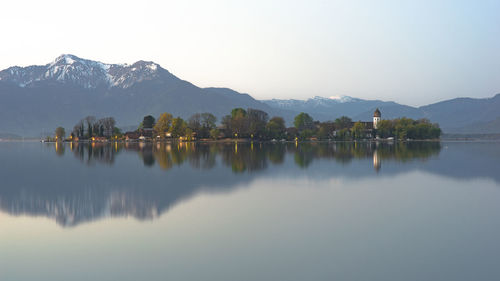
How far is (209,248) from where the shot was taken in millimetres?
14508

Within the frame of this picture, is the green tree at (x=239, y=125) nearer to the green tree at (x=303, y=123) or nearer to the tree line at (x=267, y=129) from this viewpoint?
the tree line at (x=267, y=129)

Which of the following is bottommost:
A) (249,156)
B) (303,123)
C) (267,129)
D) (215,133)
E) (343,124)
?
(249,156)

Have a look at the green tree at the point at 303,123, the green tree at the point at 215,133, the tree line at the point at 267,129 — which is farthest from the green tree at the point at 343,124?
the green tree at the point at 215,133

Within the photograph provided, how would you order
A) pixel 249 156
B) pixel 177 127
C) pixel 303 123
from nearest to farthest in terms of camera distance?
pixel 249 156 < pixel 177 127 < pixel 303 123

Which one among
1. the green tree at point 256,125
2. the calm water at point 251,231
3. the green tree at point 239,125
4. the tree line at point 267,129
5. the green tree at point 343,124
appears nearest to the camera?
the calm water at point 251,231

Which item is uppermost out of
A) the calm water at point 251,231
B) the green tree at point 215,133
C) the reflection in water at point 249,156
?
the green tree at point 215,133

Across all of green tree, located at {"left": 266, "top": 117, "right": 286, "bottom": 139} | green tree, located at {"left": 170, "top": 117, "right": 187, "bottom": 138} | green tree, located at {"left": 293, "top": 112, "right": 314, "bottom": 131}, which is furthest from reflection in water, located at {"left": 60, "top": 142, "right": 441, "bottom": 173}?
green tree, located at {"left": 293, "top": 112, "right": 314, "bottom": 131}

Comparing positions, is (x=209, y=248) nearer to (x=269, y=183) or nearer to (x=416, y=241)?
(x=416, y=241)

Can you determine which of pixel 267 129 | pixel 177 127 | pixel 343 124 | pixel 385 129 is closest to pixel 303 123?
pixel 343 124

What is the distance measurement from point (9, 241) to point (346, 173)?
29.4 m

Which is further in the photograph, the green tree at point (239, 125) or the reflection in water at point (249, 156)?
the green tree at point (239, 125)

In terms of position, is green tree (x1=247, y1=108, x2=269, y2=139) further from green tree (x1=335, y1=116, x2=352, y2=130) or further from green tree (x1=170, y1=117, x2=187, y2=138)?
green tree (x1=335, y1=116, x2=352, y2=130)

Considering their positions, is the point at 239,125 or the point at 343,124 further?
the point at 343,124

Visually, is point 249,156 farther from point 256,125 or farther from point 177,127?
point 177,127
